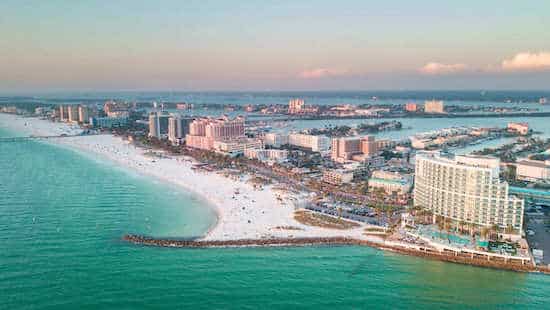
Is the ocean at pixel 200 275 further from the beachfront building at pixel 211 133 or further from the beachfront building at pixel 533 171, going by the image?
the beachfront building at pixel 211 133

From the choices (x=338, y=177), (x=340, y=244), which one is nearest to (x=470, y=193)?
(x=340, y=244)

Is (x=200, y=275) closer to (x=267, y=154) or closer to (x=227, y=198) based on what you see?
(x=227, y=198)

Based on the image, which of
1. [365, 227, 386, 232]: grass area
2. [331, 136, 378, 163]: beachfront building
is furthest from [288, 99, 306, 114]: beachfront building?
[365, 227, 386, 232]: grass area

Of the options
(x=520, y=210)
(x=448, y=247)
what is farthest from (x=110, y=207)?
(x=520, y=210)

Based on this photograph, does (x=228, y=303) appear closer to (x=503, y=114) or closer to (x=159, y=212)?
(x=159, y=212)

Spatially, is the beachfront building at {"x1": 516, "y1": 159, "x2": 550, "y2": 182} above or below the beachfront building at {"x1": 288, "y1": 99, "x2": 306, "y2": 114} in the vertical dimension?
below

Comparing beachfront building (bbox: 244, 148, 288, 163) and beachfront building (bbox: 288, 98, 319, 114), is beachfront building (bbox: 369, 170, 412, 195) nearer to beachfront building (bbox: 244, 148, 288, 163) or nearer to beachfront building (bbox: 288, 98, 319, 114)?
beachfront building (bbox: 244, 148, 288, 163)

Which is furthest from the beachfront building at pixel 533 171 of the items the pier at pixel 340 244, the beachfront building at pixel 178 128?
the beachfront building at pixel 178 128
